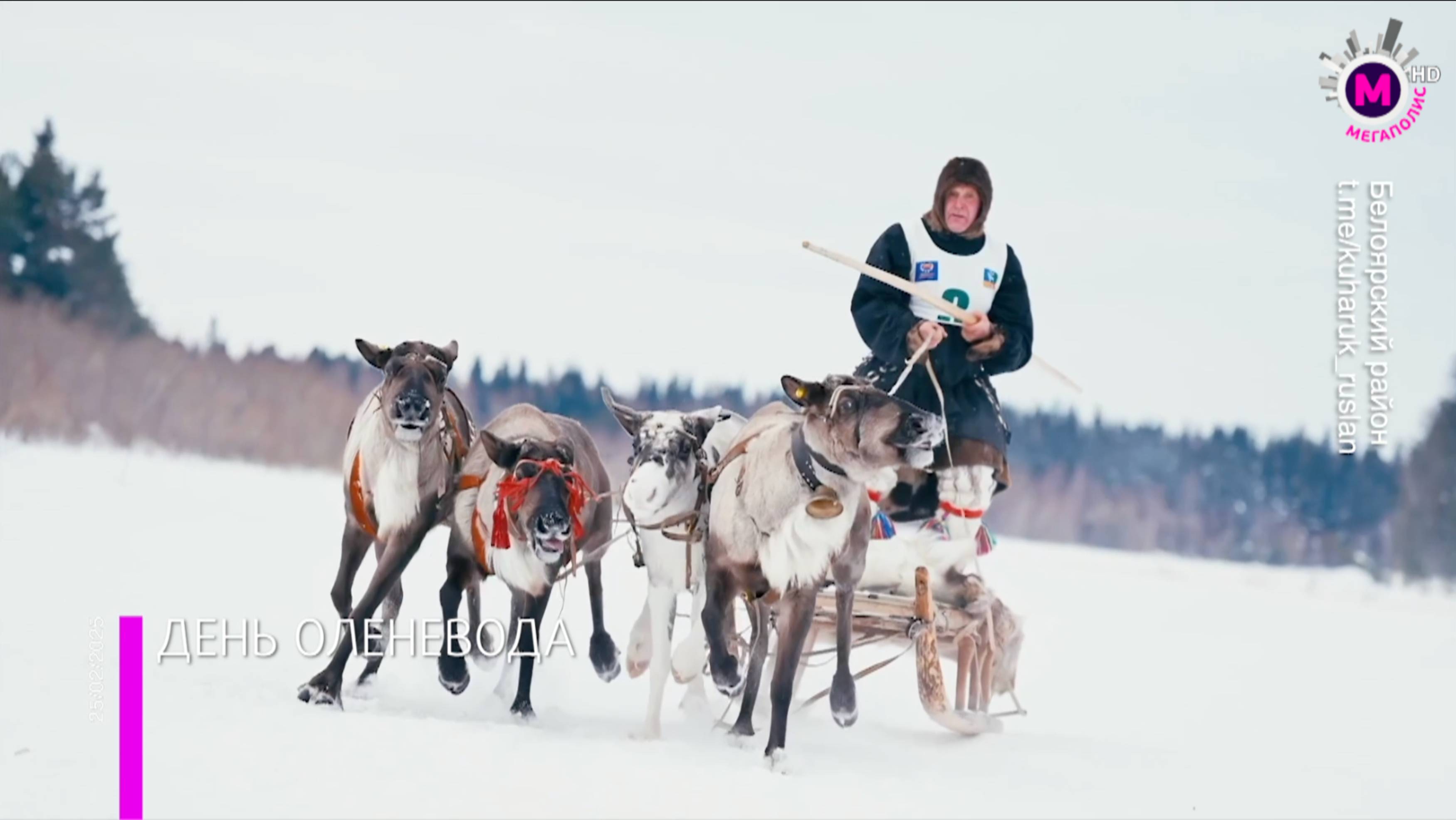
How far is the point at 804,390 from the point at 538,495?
4.66 ft

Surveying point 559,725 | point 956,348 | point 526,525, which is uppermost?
point 956,348

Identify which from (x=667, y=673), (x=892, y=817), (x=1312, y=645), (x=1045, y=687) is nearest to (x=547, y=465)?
(x=667, y=673)

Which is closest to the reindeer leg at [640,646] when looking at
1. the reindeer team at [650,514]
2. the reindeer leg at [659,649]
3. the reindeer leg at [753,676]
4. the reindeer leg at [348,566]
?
the reindeer team at [650,514]

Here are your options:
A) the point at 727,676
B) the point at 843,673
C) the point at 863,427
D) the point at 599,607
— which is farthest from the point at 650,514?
the point at 599,607

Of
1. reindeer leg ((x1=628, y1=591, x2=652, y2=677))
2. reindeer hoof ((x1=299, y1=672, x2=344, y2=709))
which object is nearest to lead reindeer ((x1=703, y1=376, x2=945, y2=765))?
reindeer leg ((x1=628, y1=591, x2=652, y2=677))

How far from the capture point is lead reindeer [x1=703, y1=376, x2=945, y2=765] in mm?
7332

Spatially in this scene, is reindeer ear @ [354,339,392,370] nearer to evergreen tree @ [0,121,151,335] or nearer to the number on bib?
the number on bib

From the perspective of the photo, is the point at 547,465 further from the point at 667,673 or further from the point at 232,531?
the point at 232,531

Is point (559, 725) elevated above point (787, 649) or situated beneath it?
situated beneath

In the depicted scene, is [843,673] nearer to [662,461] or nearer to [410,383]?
[662,461]

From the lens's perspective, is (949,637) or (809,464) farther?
(949,637)

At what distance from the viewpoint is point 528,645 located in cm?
851

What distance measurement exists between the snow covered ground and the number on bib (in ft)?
7.15

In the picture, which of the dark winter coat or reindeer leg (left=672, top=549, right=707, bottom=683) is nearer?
reindeer leg (left=672, top=549, right=707, bottom=683)
